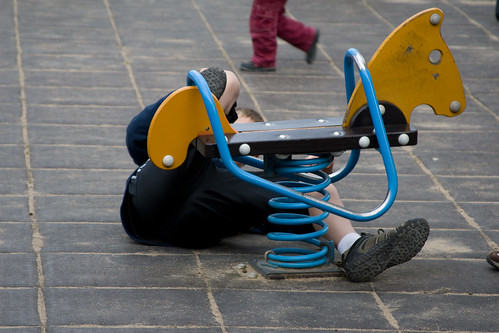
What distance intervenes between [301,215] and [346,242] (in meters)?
0.22

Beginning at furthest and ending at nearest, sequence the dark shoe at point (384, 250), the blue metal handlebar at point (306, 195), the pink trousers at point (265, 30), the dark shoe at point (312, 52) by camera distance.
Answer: the dark shoe at point (312, 52), the pink trousers at point (265, 30), the dark shoe at point (384, 250), the blue metal handlebar at point (306, 195)

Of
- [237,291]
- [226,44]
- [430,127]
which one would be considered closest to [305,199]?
[237,291]

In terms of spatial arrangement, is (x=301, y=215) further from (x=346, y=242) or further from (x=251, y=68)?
(x=251, y=68)

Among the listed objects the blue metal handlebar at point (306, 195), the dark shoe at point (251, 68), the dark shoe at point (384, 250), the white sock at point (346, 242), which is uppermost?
the blue metal handlebar at point (306, 195)

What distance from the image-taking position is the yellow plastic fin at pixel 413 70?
3.55 metres

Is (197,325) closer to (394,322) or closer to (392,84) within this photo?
(394,322)

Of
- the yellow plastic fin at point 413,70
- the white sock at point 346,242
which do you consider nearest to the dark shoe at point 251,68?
the white sock at point 346,242

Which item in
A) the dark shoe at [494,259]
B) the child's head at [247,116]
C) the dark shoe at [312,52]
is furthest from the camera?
the dark shoe at [312,52]

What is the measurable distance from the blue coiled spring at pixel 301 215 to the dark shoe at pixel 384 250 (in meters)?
0.16

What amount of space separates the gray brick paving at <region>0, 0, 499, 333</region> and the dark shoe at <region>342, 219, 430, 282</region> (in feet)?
0.25

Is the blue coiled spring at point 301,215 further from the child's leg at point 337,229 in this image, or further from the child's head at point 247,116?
the child's head at point 247,116

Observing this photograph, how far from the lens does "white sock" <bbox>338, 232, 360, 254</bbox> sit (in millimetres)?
3821

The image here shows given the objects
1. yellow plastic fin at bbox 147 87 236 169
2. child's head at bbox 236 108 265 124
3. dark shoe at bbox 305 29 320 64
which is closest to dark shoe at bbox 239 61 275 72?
dark shoe at bbox 305 29 320 64

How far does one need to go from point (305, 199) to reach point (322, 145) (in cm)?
22
